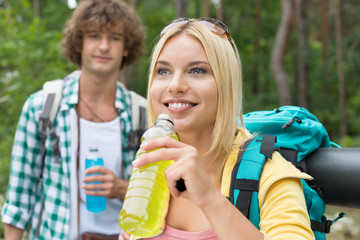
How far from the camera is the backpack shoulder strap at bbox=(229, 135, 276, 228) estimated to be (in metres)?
1.37

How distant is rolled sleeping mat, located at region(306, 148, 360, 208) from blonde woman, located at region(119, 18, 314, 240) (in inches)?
9.1

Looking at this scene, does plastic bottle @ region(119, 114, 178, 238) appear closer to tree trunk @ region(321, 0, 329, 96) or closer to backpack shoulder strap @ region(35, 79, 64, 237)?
backpack shoulder strap @ region(35, 79, 64, 237)

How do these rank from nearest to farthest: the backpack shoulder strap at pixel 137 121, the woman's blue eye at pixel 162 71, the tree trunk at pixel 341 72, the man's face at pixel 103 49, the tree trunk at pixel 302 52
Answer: the woman's blue eye at pixel 162 71 < the backpack shoulder strap at pixel 137 121 < the man's face at pixel 103 49 < the tree trunk at pixel 302 52 < the tree trunk at pixel 341 72

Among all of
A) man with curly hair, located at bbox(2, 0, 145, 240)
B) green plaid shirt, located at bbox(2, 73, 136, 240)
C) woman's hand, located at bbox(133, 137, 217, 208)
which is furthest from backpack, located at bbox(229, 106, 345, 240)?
green plaid shirt, located at bbox(2, 73, 136, 240)

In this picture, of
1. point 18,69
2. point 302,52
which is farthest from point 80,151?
point 302,52

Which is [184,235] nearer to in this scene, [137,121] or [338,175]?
[338,175]

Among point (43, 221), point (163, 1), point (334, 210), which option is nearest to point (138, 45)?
point (43, 221)

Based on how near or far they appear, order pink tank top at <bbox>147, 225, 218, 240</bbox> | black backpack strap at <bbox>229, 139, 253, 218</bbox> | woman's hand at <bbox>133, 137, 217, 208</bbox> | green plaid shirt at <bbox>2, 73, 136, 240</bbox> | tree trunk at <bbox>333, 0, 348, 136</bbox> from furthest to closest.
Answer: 1. tree trunk at <bbox>333, 0, 348, 136</bbox>
2. green plaid shirt at <bbox>2, 73, 136, 240</bbox>
3. pink tank top at <bbox>147, 225, 218, 240</bbox>
4. black backpack strap at <bbox>229, 139, 253, 218</bbox>
5. woman's hand at <bbox>133, 137, 217, 208</bbox>

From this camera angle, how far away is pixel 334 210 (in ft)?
30.4

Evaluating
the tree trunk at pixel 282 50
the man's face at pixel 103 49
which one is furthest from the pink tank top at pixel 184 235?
the tree trunk at pixel 282 50

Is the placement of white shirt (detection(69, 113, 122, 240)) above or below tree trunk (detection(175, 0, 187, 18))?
below

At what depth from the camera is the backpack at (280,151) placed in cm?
138

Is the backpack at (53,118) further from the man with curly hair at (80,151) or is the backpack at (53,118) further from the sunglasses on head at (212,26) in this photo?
the sunglasses on head at (212,26)

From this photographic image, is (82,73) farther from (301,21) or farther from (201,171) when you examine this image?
(301,21)
